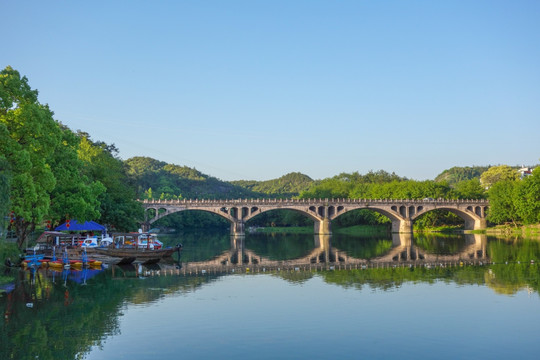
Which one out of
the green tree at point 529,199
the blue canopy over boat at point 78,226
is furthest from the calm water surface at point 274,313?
the green tree at point 529,199

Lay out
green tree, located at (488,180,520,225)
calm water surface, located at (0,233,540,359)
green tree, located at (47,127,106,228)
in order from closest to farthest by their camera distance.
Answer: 1. calm water surface, located at (0,233,540,359)
2. green tree, located at (47,127,106,228)
3. green tree, located at (488,180,520,225)

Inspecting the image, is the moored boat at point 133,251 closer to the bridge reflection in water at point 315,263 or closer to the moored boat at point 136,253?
the moored boat at point 136,253

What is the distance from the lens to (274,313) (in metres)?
26.3

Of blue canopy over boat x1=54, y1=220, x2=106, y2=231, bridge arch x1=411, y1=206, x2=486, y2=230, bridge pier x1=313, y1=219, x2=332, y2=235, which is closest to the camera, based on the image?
blue canopy over boat x1=54, y1=220, x2=106, y2=231

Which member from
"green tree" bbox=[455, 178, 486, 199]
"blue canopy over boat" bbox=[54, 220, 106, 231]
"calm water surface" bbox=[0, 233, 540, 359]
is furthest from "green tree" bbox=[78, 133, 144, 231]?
"green tree" bbox=[455, 178, 486, 199]

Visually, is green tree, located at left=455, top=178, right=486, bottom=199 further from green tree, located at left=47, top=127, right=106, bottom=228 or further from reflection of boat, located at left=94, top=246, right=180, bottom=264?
green tree, located at left=47, top=127, right=106, bottom=228

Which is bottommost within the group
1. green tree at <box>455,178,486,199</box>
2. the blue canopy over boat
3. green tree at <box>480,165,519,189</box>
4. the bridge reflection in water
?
the bridge reflection in water

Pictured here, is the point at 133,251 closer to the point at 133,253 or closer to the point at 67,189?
the point at 133,253

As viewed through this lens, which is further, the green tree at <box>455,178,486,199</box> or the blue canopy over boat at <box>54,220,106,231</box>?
the green tree at <box>455,178,486,199</box>

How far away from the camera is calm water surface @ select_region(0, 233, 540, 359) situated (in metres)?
19.6

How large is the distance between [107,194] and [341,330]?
45.4 meters

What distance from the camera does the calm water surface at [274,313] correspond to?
19578mm

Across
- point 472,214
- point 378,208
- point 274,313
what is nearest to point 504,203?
point 472,214

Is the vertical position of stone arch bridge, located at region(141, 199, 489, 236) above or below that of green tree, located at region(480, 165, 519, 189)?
below
